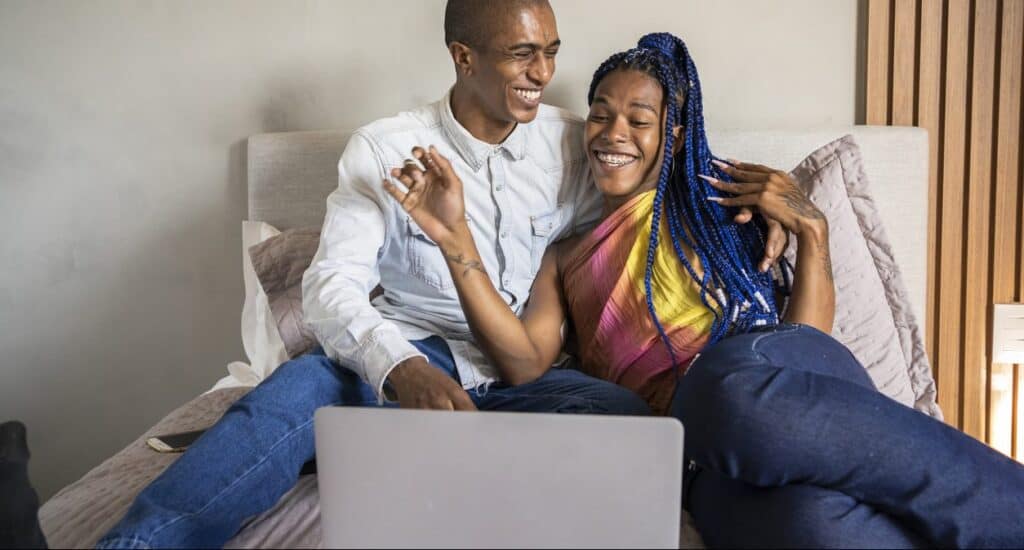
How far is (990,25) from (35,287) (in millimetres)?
2350

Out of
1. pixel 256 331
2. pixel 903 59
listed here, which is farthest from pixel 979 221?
pixel 256 331

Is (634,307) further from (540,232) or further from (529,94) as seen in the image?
(529,94)

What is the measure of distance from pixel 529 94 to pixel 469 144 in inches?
5.8

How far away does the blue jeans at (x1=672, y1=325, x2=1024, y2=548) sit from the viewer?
101 centimetres

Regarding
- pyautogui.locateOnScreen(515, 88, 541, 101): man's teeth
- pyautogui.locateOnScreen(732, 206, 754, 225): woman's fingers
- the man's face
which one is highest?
the man's face

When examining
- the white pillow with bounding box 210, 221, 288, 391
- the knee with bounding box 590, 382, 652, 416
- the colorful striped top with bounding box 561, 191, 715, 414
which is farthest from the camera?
the white pillow with bounding box 210, 221, 288, 391

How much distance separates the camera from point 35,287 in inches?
86.1

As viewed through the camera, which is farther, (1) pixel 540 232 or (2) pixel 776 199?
(1) pixel 540 232

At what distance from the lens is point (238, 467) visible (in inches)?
→ 46.2

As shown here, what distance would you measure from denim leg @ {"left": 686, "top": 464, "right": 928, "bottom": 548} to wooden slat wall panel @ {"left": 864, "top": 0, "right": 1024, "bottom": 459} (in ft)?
3.51

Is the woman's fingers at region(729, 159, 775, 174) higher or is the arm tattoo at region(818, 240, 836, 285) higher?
the woman's fingers at region(729, 159, 775, 174)

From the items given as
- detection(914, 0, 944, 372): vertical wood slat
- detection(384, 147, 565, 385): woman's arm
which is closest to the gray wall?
detection(914, 0, 944, 372): vertical wood slat

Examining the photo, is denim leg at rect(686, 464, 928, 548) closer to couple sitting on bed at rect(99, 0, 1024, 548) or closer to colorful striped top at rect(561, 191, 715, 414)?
couple sitting on bed at rect(99, 0, 1024, 548)

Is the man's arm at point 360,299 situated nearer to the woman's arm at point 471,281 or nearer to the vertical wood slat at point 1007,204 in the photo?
the woman's arm at point 471,281
